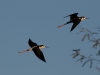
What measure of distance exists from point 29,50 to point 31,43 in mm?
376

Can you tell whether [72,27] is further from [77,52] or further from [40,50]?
[77,52]

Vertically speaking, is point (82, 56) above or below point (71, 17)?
below

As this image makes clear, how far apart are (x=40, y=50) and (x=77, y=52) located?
5.16 m

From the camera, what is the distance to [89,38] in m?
12.3

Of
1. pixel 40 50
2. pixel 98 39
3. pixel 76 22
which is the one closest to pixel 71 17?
pixel 76 22

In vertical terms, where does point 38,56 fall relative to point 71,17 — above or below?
below

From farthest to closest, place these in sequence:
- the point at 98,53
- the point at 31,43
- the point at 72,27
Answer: the point at 72,27 → the point at 31,43 → the point at 98,53

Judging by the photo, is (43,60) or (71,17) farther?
(71,17)

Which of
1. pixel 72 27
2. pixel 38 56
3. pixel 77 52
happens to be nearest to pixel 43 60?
pixel 38 56

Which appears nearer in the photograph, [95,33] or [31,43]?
[95,33]

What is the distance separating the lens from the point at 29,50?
54.0 ft

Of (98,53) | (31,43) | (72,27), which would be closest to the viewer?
(98,53)

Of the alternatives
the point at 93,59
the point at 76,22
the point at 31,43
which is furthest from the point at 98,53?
the point at 76,22

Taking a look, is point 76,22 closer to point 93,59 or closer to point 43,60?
point 43,60
